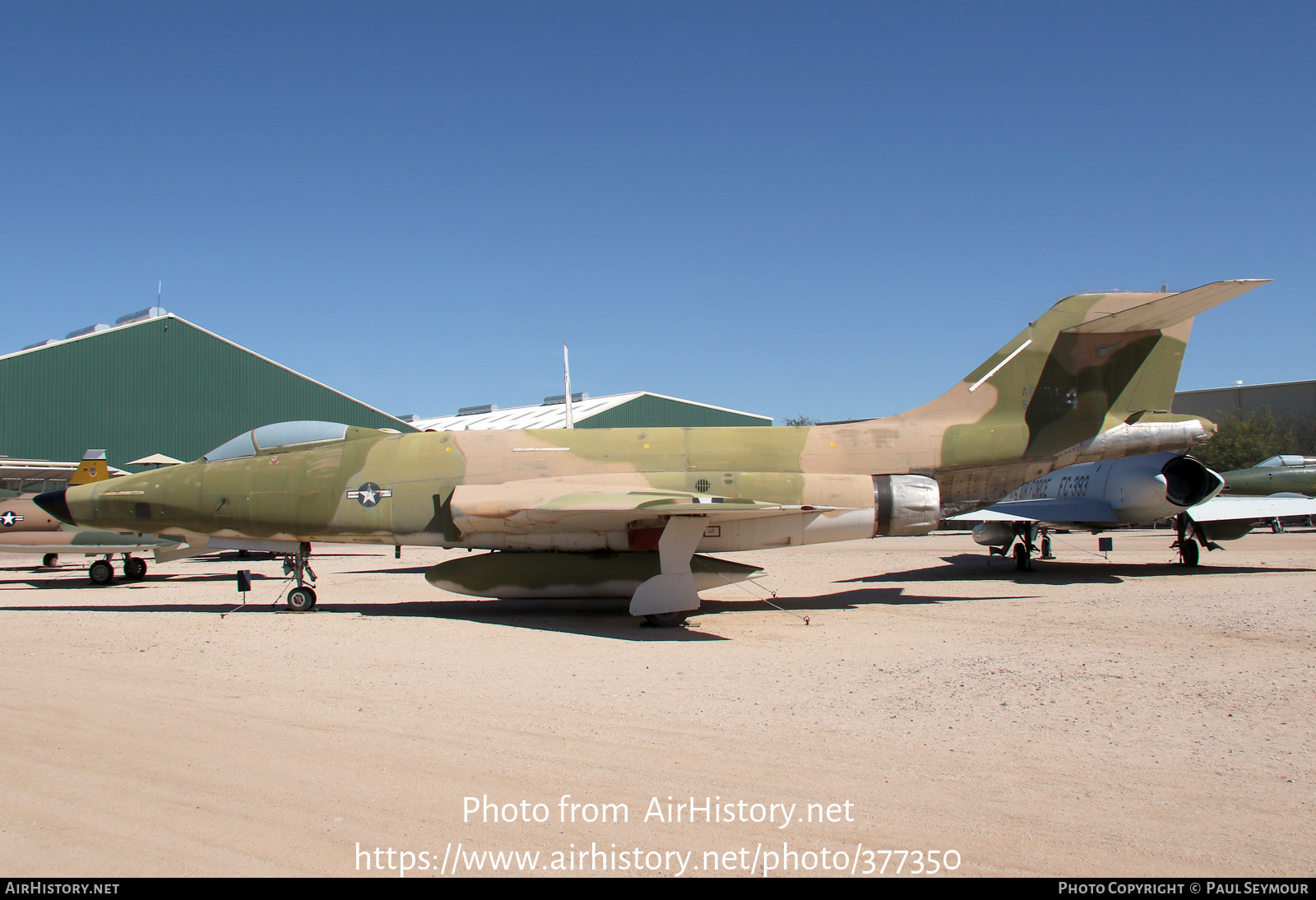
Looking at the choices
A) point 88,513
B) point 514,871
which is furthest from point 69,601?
point 514,871

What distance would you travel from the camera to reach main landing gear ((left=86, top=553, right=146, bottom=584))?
54.7 feet

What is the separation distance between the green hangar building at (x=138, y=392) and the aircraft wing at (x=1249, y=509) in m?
29.7

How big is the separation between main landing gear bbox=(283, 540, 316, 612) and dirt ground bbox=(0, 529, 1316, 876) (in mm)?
1365

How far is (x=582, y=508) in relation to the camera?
9070mm

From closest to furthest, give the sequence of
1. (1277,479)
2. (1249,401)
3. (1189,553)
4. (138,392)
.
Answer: (1189,553) → (138,392) → (1277,479) → (1249,401)

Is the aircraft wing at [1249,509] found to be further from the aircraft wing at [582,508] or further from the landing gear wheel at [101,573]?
the landing gear wheel at [101,573]

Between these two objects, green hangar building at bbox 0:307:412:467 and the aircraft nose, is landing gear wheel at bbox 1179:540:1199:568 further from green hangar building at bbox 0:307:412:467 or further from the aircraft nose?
green hangar building at bbox 0:307:412:467

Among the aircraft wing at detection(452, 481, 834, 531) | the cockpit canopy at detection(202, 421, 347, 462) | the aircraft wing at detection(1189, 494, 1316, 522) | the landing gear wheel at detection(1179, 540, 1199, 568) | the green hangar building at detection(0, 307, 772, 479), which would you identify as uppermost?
the green hangar building at detection(0, 307, 772, 479)

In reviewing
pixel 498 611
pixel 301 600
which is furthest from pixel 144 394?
pixel 498 611

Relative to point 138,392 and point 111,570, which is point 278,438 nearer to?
point 111,570

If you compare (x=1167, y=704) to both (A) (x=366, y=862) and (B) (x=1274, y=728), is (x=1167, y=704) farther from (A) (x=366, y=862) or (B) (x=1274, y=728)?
(A) (x=366, y=862)

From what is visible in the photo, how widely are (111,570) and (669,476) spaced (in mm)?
13569

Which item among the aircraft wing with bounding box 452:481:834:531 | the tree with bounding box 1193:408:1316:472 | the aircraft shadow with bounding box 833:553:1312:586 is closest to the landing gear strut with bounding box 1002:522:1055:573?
the aircraft shadow with bounding box 833:553:1312:586

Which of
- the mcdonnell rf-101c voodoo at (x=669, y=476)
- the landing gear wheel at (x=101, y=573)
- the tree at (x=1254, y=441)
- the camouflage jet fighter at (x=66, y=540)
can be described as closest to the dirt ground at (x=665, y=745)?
the mcdonnell rf-101c voodoo at (x=669, y=476)
